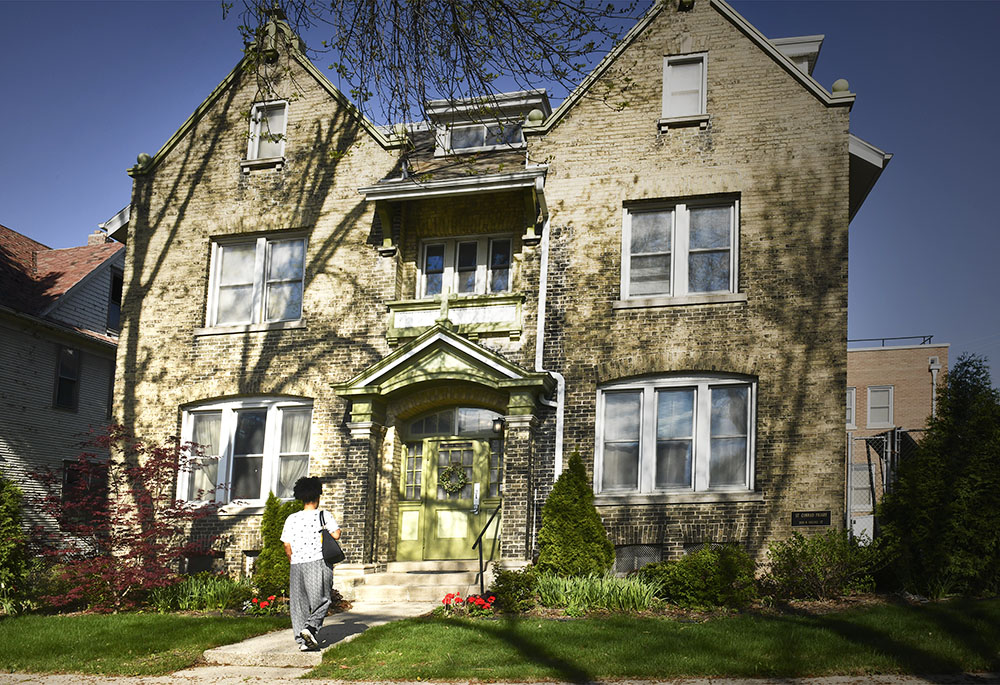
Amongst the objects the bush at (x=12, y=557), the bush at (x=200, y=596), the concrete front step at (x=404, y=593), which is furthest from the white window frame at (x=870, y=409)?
the bush at (x=12, y=557)

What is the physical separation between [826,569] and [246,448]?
10.2 m

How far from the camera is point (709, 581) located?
13.1 metres

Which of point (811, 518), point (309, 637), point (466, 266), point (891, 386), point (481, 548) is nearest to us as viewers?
point (309, 637)

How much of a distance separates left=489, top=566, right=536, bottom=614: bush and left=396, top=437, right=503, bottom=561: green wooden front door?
107 inches

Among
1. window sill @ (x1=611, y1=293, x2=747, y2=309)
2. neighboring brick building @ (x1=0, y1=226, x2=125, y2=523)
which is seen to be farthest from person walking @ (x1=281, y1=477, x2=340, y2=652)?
neighboring brick building @ (x1=0, y1=226, x2=125, y2=523)

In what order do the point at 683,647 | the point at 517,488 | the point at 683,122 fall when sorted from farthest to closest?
the point at 683,122 < the point at 517,488 < the point at 683,647

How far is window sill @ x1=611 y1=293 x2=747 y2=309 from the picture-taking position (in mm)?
15875

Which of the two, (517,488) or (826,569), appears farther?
(517,488)

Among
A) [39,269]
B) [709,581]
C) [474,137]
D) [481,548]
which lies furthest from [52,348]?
[709,581]

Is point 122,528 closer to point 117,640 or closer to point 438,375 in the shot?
point 117,640

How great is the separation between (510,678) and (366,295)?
9558 millimetres

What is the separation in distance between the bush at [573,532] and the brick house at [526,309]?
891 millimetres

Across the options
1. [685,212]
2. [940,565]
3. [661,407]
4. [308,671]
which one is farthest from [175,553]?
[940,565]

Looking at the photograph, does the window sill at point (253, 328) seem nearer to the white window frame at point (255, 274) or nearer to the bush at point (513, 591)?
the white window frame at point (255, 274)
